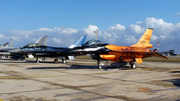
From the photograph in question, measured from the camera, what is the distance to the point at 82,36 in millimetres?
33938

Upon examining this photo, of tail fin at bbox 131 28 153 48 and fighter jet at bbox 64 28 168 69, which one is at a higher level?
tail fin at bbox 131 28 153 48

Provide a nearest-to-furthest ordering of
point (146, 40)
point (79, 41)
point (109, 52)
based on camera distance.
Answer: point (109, 52), point (146, 40), point (79, 41)

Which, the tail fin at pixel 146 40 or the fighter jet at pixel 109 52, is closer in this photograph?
the fighter jet at pixel 109 52

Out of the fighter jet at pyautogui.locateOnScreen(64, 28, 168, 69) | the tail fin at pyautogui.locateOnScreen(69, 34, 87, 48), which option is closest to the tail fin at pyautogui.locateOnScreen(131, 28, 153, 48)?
the fighter jet at pyautogui.locateOnScreen(64, 28, 168, 69)

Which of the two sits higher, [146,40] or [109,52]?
[146,40]

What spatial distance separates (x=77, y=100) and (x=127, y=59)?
1293 cm

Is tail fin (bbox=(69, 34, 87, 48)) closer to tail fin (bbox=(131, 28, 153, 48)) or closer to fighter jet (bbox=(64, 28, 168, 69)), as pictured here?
tail fin (bbox=(131, 28, 153, 48))

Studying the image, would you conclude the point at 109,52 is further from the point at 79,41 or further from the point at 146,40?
the point at 79,41

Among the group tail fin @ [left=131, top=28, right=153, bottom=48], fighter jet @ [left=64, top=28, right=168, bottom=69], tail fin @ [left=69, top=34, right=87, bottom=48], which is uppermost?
tail fin @ [left=69, top=34, right=87, bottom=48]

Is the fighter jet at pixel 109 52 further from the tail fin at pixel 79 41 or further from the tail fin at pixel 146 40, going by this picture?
the tail fin at pixel 79 41

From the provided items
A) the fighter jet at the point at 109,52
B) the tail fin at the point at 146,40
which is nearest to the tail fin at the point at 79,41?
the tail fin at the point at 146,40

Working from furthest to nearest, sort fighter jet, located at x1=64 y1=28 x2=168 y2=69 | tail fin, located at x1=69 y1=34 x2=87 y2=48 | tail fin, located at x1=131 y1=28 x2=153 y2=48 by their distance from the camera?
1. tail fin, located at x1=69 y1=34 x2=87 y2=48
2. tail fin, located at x1=131 y1=28 x2=153 y2=48
3. fighter jet, located at x1=64 y1=28 x2=168 y2=69

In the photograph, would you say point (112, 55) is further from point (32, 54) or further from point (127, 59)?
point (32, 54)

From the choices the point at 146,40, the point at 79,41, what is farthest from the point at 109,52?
the point at 79,41
